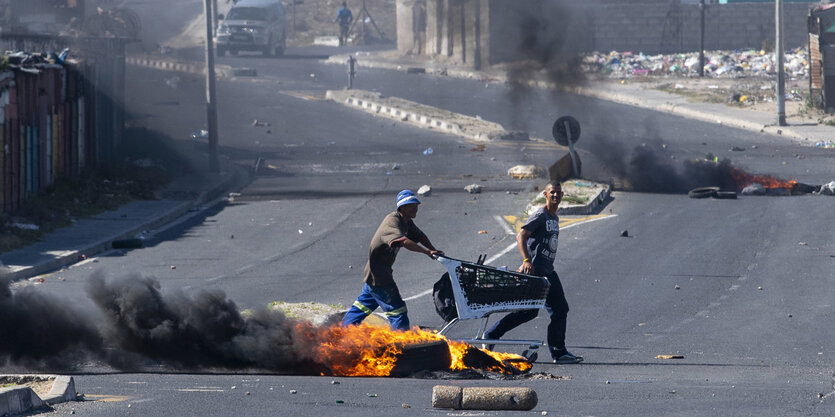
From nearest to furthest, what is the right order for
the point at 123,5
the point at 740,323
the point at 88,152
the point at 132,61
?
1. the point at 740,323
2. the point at 88,152
3. the point at 123,5
4. the point at 132,61

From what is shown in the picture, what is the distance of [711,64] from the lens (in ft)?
172

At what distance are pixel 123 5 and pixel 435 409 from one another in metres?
38.7

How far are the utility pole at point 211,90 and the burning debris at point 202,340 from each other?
16241 mm

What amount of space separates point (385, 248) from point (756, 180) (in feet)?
48.5

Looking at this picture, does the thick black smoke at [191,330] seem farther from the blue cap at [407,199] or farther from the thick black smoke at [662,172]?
the thick black smoke at [662,172]

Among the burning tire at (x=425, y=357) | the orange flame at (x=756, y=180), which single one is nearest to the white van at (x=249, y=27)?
the orange flame at (x=756, y=180)

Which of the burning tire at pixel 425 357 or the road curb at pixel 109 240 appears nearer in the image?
the burning tire at pixel 425 357

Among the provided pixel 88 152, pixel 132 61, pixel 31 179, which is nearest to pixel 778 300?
pixel 31 179

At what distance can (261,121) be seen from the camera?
36.4 m

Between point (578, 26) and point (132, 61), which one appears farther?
point (132, 61)

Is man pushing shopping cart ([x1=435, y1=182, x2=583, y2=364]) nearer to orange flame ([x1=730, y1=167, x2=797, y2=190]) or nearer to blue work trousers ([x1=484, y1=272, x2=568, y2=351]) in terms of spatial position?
blue work trousers ([x1=484, y1=272, x2=568, y2=351])

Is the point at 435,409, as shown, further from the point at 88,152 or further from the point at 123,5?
the point at 123,5

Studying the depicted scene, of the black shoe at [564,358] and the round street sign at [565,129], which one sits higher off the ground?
the round street sign at [565,129]

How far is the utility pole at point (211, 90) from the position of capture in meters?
25.4
